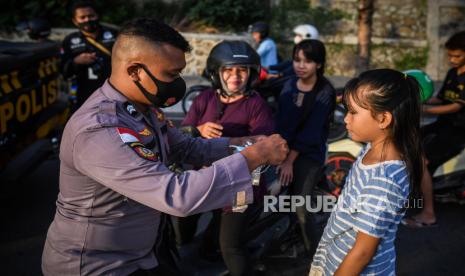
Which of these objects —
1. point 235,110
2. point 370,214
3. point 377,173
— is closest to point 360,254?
point 370,214

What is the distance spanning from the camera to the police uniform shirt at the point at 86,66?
16.5 feet

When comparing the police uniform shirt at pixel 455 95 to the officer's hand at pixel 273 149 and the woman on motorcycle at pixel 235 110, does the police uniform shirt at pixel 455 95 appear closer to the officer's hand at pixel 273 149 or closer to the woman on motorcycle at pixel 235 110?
the woman on motorcycle at pixel 235 110

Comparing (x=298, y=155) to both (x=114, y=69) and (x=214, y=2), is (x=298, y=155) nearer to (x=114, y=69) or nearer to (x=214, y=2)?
(x=114, y=69)

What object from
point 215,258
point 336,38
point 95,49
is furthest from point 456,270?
point 336,38

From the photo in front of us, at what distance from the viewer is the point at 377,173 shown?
1.81 m

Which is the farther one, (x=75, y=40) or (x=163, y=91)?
(x=75, y=40)

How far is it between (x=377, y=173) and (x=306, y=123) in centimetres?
148

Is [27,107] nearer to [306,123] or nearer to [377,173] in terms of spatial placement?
[306,123]

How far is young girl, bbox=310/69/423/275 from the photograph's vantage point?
5.81ft

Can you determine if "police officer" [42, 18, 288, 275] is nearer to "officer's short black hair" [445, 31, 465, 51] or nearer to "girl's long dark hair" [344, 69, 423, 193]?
"girl's long dark hair" [344, 69, 423, 193]

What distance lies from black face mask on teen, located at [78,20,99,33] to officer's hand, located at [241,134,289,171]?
12.8 ft

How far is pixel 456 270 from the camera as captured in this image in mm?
3553

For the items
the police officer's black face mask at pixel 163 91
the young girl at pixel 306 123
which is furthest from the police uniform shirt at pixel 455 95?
the police officer's black face mask at pixel 163 91

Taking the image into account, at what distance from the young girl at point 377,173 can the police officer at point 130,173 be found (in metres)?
0.36
